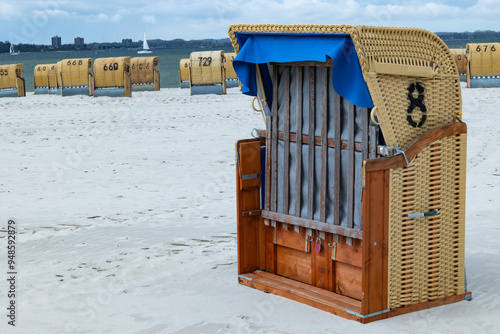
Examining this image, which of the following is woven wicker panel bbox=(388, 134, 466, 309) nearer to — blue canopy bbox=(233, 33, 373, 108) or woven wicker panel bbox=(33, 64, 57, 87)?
blue canopy bbox=(233, 33, 373, 108)

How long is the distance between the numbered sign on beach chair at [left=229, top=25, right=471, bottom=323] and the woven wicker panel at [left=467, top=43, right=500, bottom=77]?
23.4 meters

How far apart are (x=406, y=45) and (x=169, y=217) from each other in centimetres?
430

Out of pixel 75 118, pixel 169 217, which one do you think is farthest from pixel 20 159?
pixel 75 118

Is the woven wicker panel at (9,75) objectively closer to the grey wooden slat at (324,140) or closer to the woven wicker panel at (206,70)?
the woven wicker panel at (206,70)

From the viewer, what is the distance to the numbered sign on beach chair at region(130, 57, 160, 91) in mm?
31672

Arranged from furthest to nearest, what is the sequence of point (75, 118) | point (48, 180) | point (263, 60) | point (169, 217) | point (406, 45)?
point (75, 118), point (48, 180), point (169, 217), point (263, 60), point (406, 45)

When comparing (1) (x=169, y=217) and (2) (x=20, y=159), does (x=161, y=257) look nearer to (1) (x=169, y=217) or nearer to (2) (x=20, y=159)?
(1) (x=169, y=217)

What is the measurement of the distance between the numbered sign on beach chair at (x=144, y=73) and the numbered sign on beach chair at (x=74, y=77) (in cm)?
360

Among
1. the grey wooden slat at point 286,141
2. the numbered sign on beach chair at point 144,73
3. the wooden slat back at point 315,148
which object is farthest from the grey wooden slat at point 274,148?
the numbered sign on beach chair at point 144,73

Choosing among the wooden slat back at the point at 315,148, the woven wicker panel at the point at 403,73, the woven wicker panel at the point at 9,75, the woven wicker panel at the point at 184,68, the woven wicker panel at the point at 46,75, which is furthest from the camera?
the woven wicker panel at the point at 184,68

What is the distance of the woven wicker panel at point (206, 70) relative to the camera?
28125mm

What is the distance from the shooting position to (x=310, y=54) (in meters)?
5.21

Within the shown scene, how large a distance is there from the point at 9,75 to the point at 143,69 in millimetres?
5503

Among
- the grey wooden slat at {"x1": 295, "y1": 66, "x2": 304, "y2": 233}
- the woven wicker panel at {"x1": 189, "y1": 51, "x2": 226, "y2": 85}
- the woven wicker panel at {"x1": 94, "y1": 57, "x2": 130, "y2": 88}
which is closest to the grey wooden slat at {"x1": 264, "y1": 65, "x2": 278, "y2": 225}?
the grey wooden slat at {"x1": 295, "y1": 66, "x2": 304, "y2": 233}
